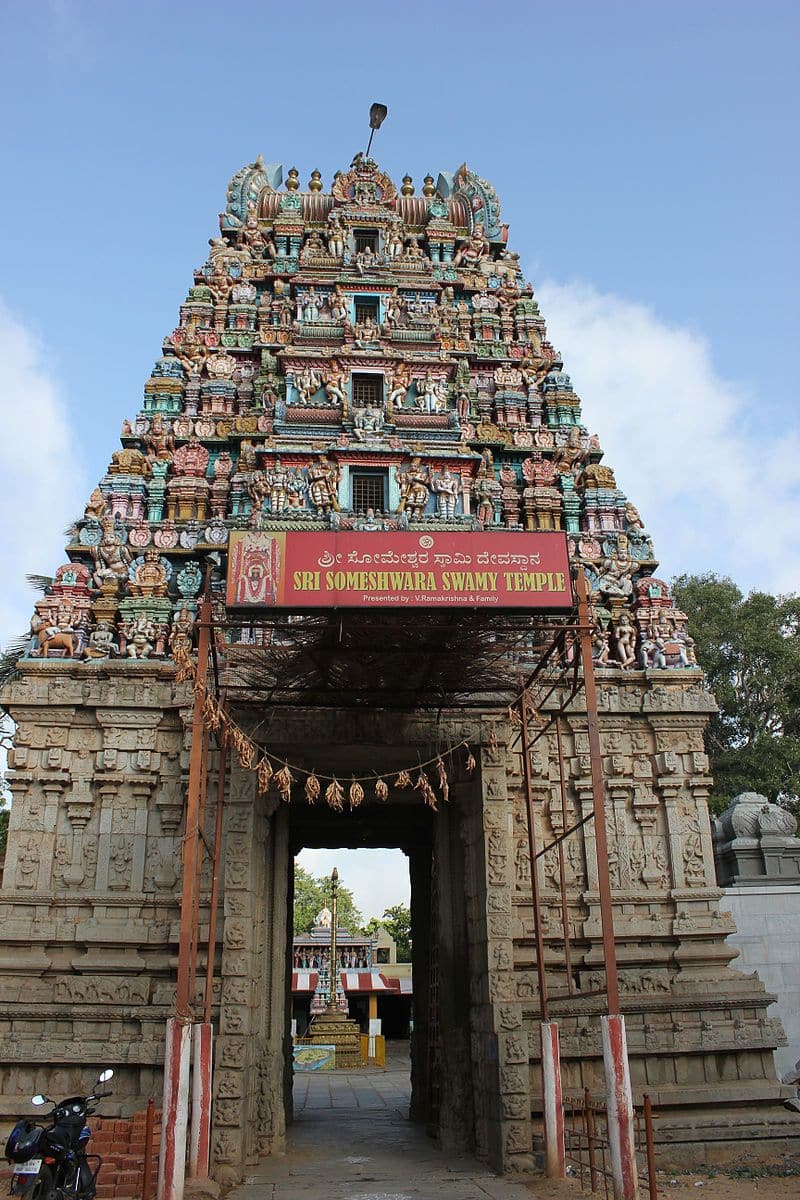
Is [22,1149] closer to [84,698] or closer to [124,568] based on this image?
[84,698]

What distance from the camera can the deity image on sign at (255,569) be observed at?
33.5 ft

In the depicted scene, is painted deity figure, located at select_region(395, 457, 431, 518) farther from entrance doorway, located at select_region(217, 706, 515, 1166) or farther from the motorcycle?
the motorcycle

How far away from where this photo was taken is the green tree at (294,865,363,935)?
64.8 m

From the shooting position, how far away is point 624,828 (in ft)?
47.5

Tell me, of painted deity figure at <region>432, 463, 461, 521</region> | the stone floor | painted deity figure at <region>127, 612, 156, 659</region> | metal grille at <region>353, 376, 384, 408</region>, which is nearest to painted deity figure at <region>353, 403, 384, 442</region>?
metal grille at <region>353, 376, 384, 408</region>

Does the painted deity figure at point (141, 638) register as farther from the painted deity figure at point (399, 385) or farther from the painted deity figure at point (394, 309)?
the painted deity figure at point (394, 309)

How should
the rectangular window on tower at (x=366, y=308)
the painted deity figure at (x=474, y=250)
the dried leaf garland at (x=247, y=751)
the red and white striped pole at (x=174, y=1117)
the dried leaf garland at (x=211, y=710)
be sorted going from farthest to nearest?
1. the painted deity figure at (x=474, y=250)
2. the rectangular window on tower at (x=366, y=308)
3. the dried leaf garland at (x=247, y=751)
4. the dried leaf garland at (x=211, y=710)
5. the red and white striped pole at (x=174, y=1117)

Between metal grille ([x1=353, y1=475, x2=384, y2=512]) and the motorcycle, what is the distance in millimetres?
9951

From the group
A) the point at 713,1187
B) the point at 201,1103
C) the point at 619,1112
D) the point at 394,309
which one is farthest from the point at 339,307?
the point at 713,1187

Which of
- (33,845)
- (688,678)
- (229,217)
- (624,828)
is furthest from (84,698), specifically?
(229,217)

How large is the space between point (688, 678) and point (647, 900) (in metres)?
3.39

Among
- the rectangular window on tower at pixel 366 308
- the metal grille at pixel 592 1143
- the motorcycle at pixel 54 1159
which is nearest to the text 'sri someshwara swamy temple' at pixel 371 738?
the rectangular window on tower at pixel 366 308

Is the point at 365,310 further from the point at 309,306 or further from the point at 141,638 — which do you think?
the point at 141,638

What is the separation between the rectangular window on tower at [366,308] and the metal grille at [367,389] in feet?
5.49
